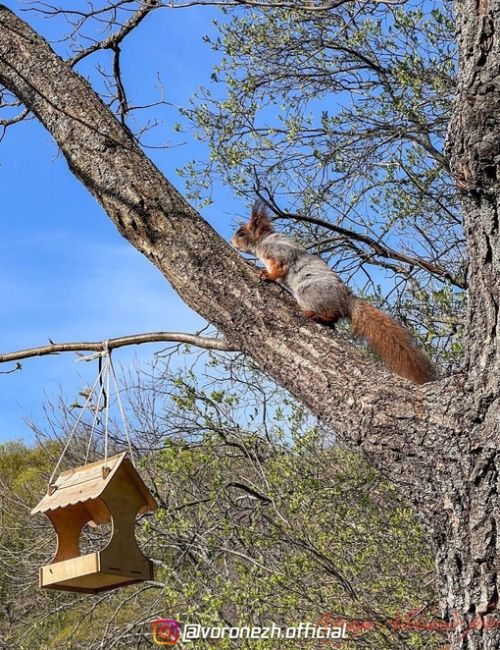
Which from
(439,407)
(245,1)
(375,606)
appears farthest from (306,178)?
(439,407)

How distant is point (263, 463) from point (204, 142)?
2.23m

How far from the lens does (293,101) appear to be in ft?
19.4

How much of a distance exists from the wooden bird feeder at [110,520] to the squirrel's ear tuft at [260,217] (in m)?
2.28

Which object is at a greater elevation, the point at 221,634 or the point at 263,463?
the point at 263,463

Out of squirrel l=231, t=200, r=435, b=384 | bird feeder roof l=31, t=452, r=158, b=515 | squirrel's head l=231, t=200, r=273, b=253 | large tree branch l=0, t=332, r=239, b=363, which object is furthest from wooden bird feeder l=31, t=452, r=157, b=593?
squirrel's head l=231, t=200, r=273, b=253

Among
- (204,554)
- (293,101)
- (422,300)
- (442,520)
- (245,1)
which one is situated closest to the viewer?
(442,520)

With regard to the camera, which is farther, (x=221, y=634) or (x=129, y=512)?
(x=221, y=634)

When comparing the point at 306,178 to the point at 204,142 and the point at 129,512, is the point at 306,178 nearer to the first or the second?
the point at 204,142

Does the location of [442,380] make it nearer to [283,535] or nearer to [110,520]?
[110,520]

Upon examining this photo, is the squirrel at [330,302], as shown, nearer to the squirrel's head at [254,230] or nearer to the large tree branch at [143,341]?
the squirrel's head at [254,230]

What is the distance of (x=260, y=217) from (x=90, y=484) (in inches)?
98.3

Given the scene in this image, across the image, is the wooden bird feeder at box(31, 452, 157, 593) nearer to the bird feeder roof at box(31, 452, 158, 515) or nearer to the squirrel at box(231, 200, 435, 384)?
the bird feeder roof at box(31, 452, 158, 515)

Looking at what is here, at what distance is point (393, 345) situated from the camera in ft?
10.4

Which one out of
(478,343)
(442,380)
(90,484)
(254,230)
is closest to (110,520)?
(90,484)
